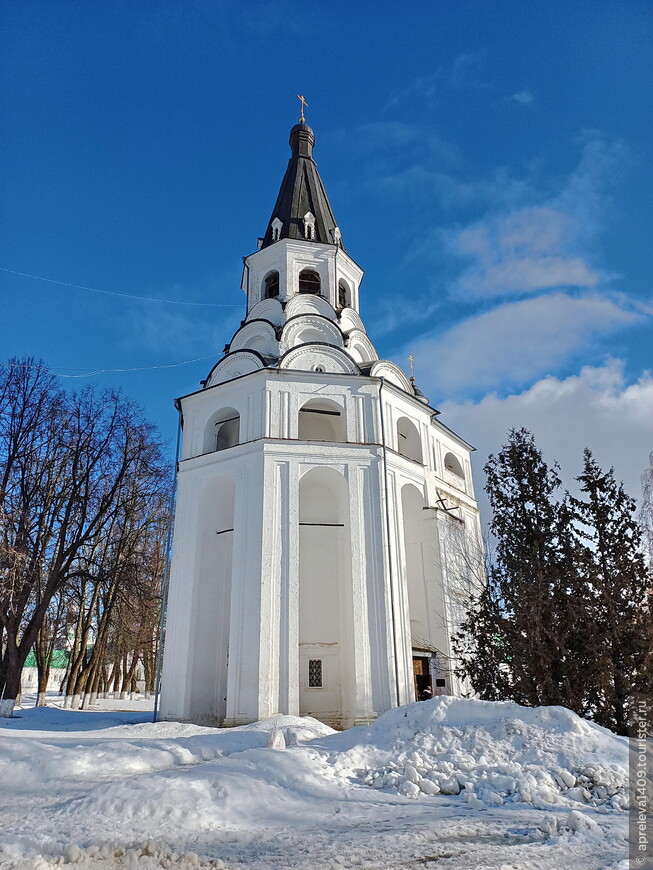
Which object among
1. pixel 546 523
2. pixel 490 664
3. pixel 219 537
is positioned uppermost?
pixel 219 537

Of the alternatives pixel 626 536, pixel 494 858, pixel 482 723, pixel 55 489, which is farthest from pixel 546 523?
pixel 55 489

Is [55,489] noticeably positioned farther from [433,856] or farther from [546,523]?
[433,856]

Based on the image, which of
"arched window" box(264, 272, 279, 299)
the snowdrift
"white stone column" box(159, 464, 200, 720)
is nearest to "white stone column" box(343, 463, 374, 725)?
"white stone column" box(159, 464, 200, 720)

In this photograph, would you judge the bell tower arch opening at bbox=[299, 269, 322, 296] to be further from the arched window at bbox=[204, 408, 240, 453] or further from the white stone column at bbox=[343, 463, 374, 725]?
the white stone column at bbox=[343, 463, 374, 725]

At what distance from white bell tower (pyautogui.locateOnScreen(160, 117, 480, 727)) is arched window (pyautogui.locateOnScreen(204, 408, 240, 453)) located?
Answer: 5 cm

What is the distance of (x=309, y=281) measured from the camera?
2369cm

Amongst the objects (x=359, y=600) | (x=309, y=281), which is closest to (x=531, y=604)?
(x=359, y=600)

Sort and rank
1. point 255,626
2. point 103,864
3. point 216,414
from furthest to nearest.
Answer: point 216,414 < point 255,626 < point 103,864

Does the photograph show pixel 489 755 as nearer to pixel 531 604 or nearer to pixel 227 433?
pixel 531 604

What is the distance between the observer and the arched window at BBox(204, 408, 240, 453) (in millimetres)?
20312

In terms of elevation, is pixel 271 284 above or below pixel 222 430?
above

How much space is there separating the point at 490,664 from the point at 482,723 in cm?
288

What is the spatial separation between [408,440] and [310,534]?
4.87 m

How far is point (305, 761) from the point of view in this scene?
7.49 m
